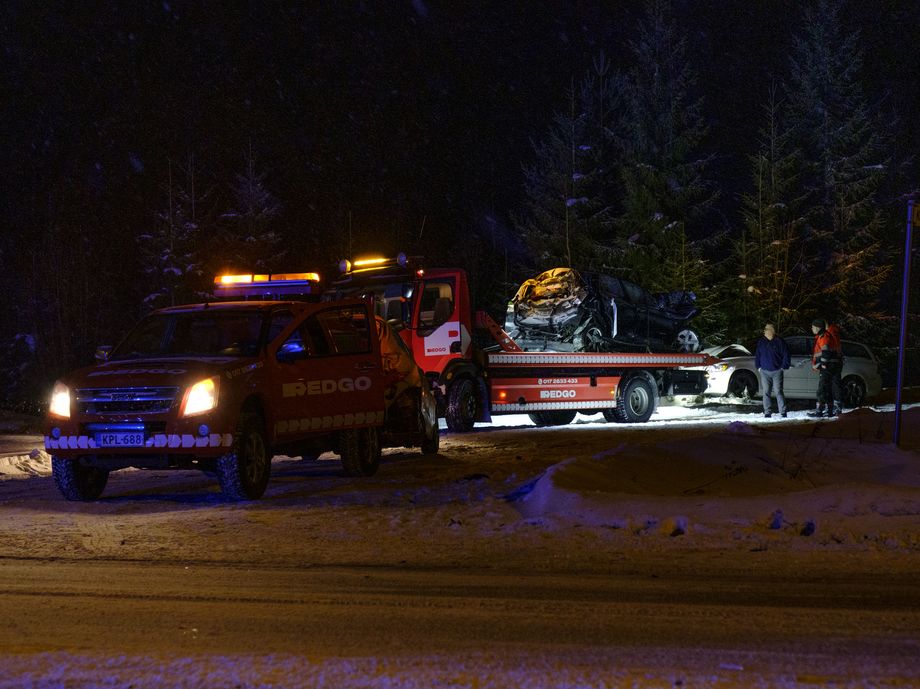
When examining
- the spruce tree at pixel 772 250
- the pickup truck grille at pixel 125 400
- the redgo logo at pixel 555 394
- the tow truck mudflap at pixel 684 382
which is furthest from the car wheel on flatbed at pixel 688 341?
the spruce tree at pixel 772 250

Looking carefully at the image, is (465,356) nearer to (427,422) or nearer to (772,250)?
(427,422)

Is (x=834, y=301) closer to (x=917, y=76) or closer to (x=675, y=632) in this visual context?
(x=917, y=76)

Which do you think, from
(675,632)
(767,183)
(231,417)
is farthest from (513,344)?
(767,183)

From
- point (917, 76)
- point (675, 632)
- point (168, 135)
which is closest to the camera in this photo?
point (675, 632)

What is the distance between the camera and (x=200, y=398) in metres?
9.74

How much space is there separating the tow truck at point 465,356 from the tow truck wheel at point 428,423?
3054 mm

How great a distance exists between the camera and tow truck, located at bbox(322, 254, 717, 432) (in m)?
17.7

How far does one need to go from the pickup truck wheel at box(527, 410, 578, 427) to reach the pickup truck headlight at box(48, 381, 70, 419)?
41.2 ft

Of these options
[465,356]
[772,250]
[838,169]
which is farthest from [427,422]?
[838,169]

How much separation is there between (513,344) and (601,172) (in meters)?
29.6

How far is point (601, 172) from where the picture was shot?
47531 mm

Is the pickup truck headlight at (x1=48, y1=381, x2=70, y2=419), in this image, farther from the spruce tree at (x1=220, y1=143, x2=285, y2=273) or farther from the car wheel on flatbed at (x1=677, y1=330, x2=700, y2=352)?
the spruce tree at (x1=220, y1=143, x2=285, y2=273)

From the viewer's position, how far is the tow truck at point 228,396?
9766 mm

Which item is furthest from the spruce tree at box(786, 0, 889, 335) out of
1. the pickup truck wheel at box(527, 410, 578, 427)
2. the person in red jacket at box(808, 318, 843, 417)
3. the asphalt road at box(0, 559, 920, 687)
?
the asphalt road at box(0, 559, 920, 687)
